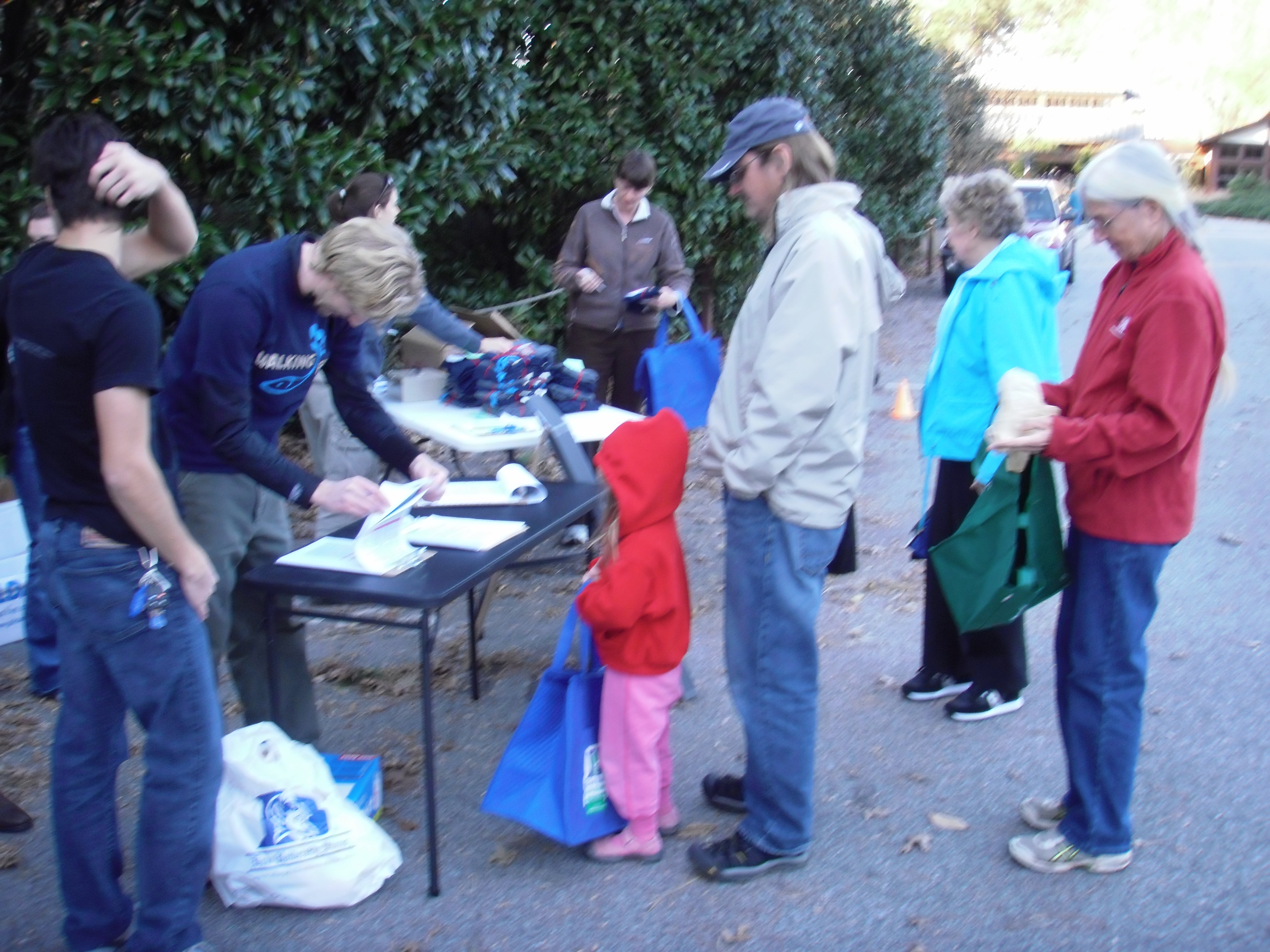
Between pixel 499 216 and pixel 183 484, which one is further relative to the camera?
pixel 499 216

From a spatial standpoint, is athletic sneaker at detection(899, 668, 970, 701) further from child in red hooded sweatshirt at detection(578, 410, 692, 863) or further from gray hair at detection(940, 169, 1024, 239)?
gray hair at detection(940, 169, 1024, 239)

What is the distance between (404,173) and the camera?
20.6 ft

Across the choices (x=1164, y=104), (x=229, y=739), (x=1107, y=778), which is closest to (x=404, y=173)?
(x=229, y=739)

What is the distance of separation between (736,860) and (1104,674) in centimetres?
112

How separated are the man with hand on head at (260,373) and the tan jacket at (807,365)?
922mm

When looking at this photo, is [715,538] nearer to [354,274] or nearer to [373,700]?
[373,700]

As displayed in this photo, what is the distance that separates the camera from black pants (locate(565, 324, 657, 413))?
648 cm

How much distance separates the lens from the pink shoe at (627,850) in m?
3.25

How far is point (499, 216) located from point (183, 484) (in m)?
6.23

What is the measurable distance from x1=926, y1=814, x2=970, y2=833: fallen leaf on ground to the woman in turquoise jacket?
65cm

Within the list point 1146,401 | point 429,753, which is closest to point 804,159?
point 1146,401

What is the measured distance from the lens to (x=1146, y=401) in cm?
272

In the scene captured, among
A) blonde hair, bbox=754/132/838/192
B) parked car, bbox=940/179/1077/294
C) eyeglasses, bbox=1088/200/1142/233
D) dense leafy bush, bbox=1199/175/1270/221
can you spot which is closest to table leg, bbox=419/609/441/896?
blonde hair, bbox=754/132/838/192

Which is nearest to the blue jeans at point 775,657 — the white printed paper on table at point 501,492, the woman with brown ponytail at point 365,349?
the white printed paper on table at point 501,492
